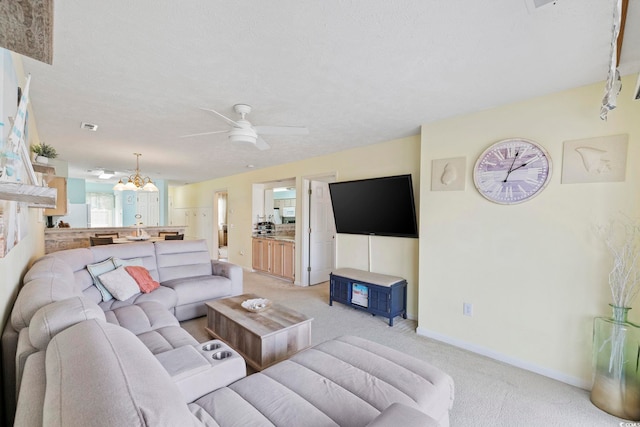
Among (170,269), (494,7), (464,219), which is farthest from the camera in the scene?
(170,269)

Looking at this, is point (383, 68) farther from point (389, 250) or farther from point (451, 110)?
Answer: point (389, 250)

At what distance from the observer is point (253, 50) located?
1658 mm

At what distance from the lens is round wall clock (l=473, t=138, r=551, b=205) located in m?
2.32

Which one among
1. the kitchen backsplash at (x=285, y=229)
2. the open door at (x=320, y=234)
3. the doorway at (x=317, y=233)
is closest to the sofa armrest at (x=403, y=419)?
the doorway at (x=317, y=233)

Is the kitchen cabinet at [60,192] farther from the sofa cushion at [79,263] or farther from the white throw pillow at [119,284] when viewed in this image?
the white throw pillow at [119,284]

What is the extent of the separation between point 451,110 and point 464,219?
1.07 meters

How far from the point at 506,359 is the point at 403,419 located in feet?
7.05

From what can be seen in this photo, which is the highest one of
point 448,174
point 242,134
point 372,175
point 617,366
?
point 242,134

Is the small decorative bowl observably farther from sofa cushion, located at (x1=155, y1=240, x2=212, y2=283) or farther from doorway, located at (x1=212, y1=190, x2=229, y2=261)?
doorway, located at (x1=212, y1=190, x2=229, y2=261)

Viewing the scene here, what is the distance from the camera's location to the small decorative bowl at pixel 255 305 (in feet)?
8.88

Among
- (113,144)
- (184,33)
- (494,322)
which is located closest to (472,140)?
(494,322)

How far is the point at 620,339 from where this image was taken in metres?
1.86

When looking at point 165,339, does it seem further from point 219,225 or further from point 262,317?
point 219,225

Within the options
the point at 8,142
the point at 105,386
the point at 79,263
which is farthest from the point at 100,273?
the point at 105,386
